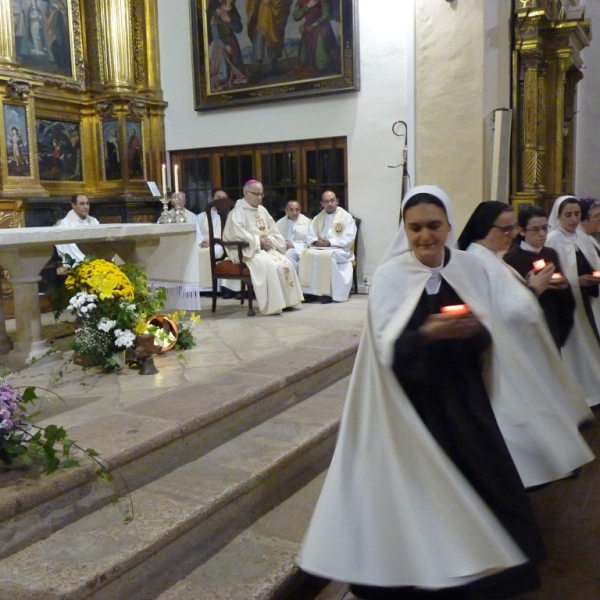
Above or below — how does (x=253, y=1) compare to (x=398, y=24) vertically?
above

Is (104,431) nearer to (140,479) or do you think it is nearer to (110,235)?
(140,479)

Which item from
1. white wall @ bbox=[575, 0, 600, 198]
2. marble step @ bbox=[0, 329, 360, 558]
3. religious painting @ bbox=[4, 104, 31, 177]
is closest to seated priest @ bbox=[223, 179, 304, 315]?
marble step @ bbox=[0, 329, 360, 558]

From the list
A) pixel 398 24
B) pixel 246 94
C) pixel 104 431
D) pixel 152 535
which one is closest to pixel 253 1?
pixel 246 94

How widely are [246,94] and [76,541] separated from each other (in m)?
7.61

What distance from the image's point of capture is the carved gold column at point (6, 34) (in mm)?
7457

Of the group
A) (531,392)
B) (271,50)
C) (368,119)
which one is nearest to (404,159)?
(368,119)

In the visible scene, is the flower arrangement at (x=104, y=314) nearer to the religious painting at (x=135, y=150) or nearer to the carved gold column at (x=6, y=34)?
the carved gold column at (x=6, y=34)

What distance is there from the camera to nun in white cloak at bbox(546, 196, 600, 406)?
4457 mm

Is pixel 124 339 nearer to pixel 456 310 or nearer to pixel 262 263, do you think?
pixel 262 263

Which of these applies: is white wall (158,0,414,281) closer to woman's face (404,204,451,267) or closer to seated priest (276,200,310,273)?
seated priest (276,200,310,273)

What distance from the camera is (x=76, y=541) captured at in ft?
8.04

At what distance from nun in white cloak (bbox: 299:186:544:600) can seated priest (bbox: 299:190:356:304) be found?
557 cm

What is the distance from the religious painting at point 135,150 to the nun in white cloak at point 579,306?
631cm

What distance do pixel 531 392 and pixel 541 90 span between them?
22.9 feet
